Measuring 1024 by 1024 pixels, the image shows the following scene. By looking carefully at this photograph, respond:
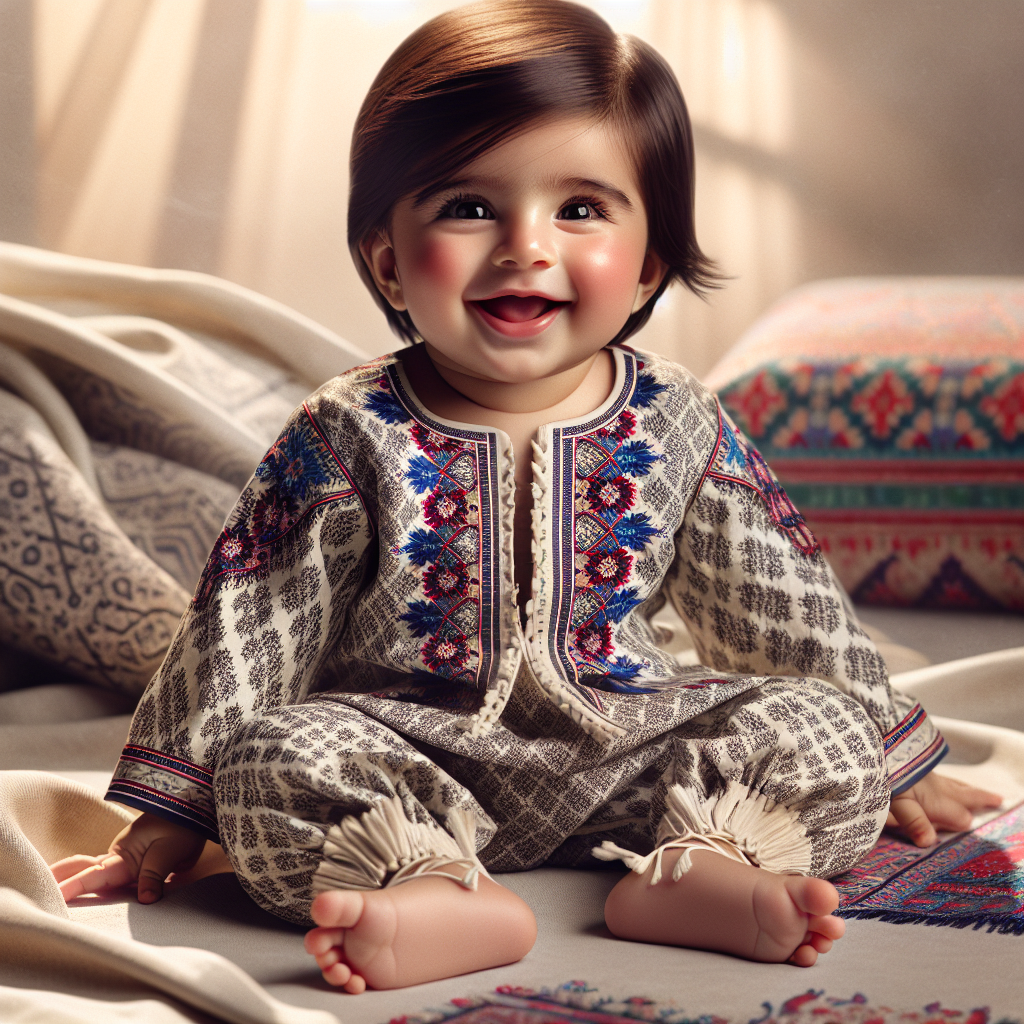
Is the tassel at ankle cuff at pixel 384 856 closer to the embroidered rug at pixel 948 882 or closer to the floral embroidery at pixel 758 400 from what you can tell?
the embroidered rug at pixel 948 882

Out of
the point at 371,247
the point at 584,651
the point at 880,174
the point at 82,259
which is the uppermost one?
the point at 880,174

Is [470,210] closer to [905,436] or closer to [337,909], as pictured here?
[337,909]

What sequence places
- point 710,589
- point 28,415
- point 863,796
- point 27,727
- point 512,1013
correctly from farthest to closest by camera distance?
point 28,415
point 27,727
point 710,589
point 863,796
point 512,1013

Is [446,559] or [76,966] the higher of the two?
[446,559]

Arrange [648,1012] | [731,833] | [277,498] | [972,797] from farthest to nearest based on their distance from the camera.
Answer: [972,797] → [277,498] → [731,833] → [648,1012]

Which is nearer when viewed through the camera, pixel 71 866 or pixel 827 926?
pixel 827 926

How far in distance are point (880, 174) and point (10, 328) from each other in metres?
1.20

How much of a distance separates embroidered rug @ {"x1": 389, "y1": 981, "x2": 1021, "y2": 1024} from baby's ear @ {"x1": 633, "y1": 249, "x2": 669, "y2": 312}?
0.47 m

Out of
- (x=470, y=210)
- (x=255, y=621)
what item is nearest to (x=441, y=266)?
(x=470, y=210)

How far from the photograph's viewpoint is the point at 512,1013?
600 mm

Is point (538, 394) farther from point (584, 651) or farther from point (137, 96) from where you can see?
point (137, 96)

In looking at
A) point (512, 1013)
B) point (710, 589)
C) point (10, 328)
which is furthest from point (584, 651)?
point (10, 328)

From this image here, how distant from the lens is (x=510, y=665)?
79 cm

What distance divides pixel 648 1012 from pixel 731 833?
0.15m
